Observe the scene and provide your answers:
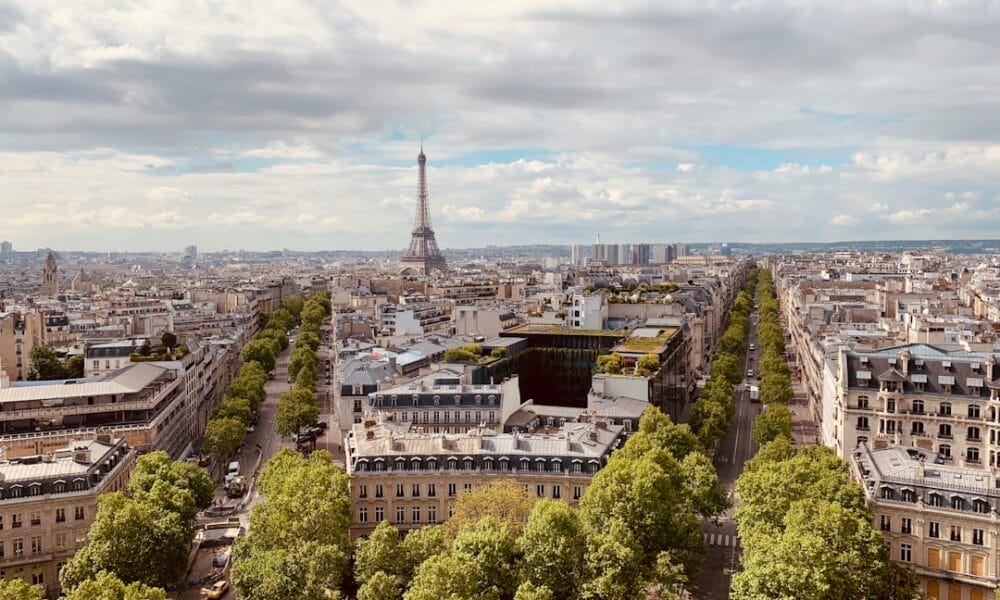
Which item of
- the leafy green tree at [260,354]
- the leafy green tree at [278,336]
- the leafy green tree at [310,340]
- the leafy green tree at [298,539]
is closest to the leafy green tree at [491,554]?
the leafy green tree at [298,539]

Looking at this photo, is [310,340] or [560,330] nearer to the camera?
[560,330]

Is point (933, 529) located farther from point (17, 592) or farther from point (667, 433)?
point (17, 592)


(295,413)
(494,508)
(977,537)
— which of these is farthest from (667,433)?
(295,413)

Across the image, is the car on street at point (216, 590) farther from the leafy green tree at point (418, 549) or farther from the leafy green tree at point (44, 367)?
the leafy green tree at point (44, 367)

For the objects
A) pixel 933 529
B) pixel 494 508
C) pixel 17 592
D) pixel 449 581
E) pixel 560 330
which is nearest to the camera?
pixel 17 592

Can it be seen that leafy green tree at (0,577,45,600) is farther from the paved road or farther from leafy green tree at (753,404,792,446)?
leafy green tree at (753,404,792,446)
